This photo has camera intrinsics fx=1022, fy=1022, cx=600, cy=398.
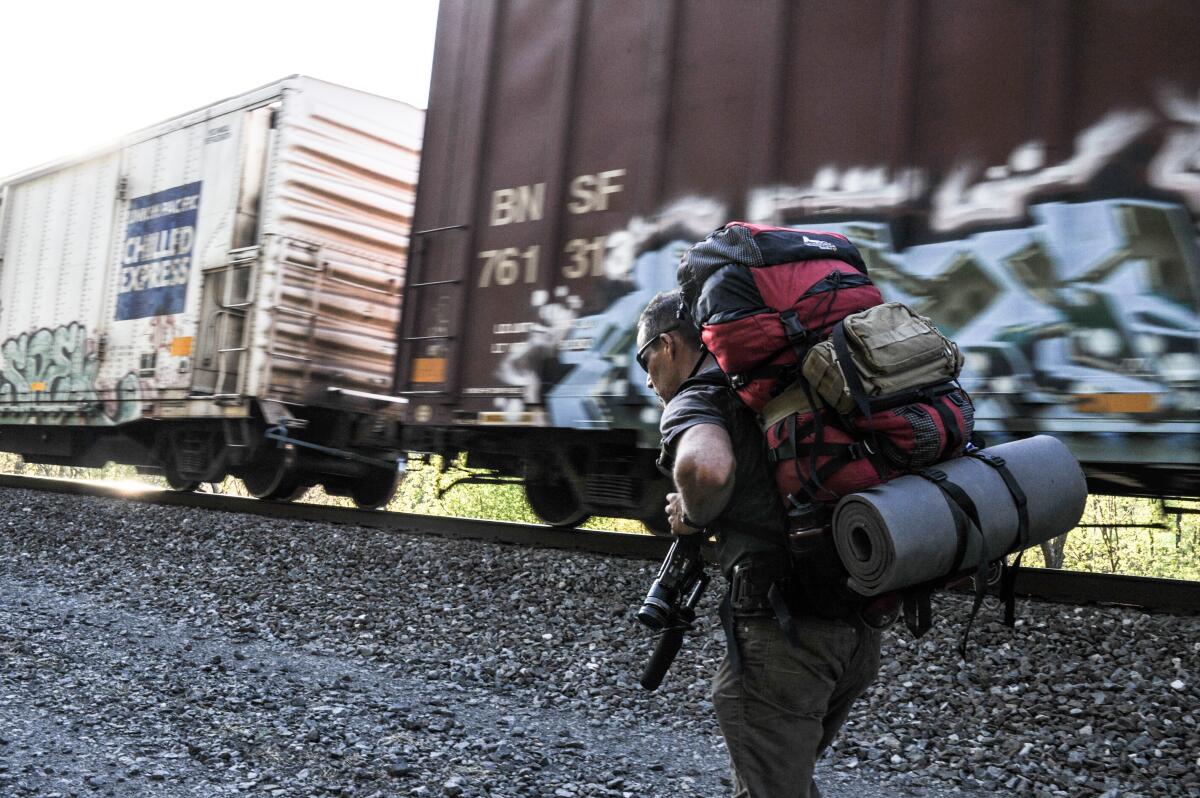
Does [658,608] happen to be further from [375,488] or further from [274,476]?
[375,488]

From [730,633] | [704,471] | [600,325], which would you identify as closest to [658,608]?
[730,633]

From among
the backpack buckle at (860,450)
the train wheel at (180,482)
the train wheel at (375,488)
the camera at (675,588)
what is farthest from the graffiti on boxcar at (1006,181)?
the train wheel at (180,482)

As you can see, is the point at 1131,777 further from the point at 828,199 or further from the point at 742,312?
the point at 828,199

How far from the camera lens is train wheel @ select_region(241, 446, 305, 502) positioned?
35.0ft

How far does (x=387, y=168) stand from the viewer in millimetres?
10852

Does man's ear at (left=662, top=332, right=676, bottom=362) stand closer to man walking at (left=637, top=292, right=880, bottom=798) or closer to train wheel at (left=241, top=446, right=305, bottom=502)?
man walking at (left=637, top=292, right=880, bottom=798)

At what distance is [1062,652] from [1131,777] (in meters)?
1.05

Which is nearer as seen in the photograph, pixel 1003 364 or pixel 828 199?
pixel 1003 364

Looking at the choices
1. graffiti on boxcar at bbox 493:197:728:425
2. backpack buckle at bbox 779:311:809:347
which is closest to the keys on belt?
backpack buckle at bbox 779:311:809:347

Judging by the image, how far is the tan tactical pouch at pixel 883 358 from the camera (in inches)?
76.7

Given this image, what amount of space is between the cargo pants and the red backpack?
0.99ft

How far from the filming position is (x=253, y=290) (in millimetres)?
9938

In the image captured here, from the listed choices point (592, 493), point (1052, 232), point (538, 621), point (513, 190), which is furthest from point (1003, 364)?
point (513, 190)

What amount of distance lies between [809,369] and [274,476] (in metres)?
9.84
